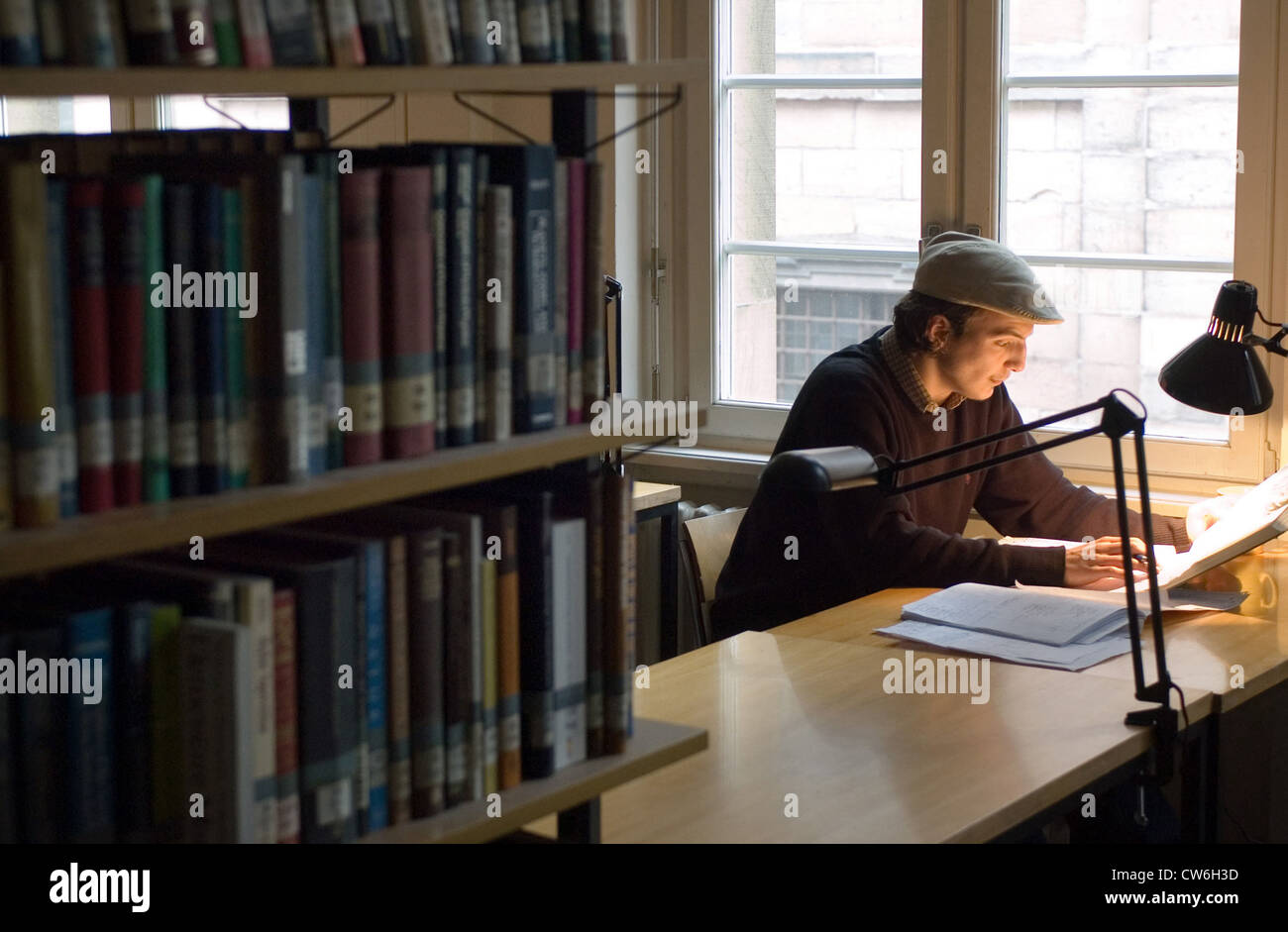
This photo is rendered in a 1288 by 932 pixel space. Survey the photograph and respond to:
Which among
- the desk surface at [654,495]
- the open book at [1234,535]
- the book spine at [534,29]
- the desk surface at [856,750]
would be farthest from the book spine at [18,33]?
the desk surface at [654,495]

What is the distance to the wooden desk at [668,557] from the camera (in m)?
3.55

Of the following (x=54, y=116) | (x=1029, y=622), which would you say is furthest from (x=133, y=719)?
(x=54, y=116)

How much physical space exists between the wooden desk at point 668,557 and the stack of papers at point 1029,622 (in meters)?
1.16

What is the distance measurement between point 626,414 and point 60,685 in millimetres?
616

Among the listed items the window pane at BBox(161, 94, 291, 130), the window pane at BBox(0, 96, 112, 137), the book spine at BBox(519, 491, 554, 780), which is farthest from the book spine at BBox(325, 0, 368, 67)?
the window pane at BBox(0, 96, 112, 137)

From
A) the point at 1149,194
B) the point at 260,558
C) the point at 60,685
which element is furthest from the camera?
the point at 1149,194

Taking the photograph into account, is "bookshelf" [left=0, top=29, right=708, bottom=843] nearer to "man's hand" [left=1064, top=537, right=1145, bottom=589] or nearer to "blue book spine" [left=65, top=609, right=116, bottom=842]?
"blue book spine" [left=65, top=609, right=116, bottom=842]

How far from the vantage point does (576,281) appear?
143cm

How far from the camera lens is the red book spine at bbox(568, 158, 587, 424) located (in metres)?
1.42

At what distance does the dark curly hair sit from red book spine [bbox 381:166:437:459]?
173 cm

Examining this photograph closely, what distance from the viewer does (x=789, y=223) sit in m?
3.70

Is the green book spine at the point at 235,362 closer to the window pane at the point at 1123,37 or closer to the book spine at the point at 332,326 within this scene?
the book spine at the point at 332,326

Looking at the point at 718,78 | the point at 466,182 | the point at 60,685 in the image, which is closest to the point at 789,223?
the point at 718,78
